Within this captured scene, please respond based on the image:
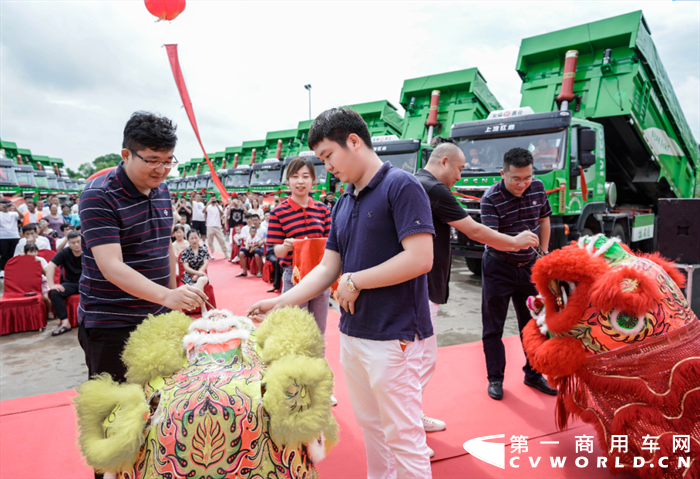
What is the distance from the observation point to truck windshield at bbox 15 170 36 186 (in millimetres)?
16094

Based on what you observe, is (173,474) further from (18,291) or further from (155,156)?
(18,291)

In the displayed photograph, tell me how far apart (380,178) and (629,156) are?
756cm

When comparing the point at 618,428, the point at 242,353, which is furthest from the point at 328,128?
the point at 618,428

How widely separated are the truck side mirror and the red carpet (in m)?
3.42

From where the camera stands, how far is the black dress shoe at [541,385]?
9.88ft

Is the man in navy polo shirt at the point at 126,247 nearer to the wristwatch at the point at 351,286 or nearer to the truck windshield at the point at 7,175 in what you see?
the wristwatch at the point at 351,286

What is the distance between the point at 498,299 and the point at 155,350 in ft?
7.91

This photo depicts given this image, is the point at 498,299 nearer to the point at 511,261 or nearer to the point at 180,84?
the point at 511,261

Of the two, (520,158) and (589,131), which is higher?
(589,131)

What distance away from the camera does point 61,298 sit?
5.11m

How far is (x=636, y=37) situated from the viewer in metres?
6.12

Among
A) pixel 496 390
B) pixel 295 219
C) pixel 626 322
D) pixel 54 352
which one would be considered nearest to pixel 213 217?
pixel 54 352

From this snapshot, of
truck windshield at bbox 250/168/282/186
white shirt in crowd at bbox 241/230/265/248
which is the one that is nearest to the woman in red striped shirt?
white shirt in crowd at bbox 241/230/265/248

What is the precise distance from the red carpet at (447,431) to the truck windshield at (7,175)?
15.3 meters
